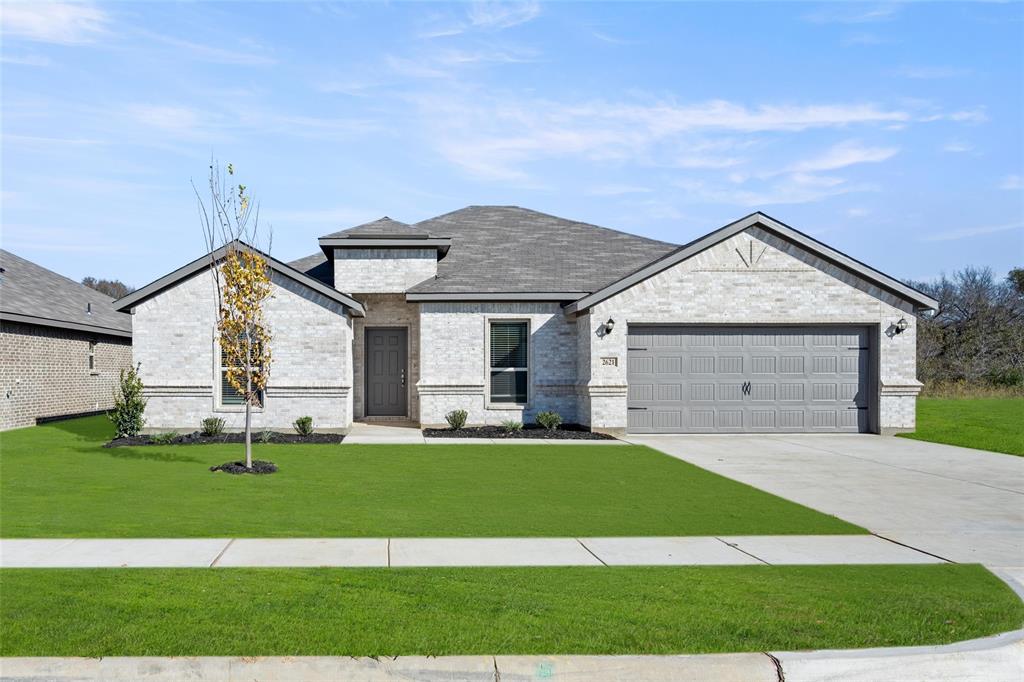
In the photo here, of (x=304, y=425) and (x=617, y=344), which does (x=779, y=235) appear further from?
(x=304, y=425)

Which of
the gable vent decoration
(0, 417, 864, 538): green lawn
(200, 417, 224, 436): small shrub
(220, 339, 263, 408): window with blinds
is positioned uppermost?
the gable vent decoration

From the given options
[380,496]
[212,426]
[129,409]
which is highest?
[129,409]

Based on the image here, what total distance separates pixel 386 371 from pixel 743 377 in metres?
10.00

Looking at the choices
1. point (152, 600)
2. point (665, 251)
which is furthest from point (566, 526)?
point (665, 251)

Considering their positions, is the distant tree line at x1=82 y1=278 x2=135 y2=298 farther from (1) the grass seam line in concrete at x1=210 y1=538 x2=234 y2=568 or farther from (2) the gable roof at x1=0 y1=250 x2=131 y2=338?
(1) the grass seam line in concrete at x1=210 y1=538 x2=234 y2=568

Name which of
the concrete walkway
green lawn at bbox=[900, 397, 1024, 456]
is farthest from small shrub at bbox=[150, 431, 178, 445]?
green lawn at bbox=[900, 397, 1024, 456]

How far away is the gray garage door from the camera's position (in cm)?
1873

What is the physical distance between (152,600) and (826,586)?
17.5 ft

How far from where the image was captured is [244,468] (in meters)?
12.3

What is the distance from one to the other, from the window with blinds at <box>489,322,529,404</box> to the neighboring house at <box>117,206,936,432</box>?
0.10ft

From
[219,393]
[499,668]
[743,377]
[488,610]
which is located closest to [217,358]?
[219,393]

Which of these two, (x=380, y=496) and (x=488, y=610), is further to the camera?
(x=380, y=496)

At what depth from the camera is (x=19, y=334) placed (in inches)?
765

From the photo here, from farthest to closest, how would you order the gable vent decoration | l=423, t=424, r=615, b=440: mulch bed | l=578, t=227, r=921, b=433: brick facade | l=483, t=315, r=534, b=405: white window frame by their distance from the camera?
l=483, t=315, r=534, b=405: white window frame
the gable vent decoration
l=578, t=227, r=921, b=433: brick facade
l=423, t=424, r=615, b=440: mulch bed
